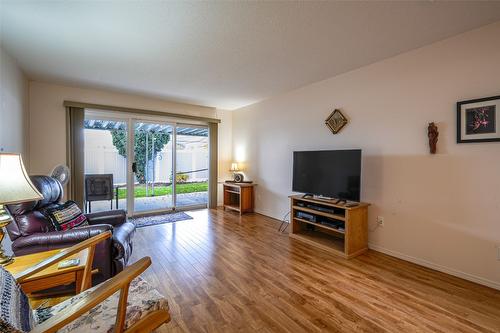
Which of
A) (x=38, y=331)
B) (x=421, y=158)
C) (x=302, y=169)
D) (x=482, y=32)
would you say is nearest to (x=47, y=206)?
(x=38, y=331)

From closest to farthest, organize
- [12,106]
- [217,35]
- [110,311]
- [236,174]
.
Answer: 1. [110,311]
2. [217,35]
3. [12,106]
4. [236,174]

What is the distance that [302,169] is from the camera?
345 centimetres

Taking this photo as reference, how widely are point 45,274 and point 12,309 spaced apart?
607 mm

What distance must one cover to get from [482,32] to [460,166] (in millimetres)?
1261

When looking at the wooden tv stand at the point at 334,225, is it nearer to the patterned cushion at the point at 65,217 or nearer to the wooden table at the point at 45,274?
the wooden table at the point at 45,274

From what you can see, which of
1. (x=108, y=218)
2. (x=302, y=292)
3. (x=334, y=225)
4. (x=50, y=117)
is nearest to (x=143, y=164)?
(x=50, y=117)

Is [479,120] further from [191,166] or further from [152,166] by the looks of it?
[152,166]

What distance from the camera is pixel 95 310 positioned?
1196 mm

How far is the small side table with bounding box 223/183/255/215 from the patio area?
655mm

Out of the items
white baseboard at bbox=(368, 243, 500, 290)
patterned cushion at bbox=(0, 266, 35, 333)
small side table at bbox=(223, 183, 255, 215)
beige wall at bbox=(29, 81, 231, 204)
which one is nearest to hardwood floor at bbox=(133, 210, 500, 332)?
white baseboard at bbox=(368, 243, 500, 290)

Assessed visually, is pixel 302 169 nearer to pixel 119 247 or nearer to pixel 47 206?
pixel 119 247

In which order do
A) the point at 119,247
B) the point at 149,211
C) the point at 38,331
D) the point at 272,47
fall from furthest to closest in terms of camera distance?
the point at 149,211 → the point at 272,47 → the point at 119,247 → the point at 38,331

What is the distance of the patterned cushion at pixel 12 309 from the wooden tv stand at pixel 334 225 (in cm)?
272

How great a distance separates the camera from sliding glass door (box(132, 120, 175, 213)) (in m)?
4.64
